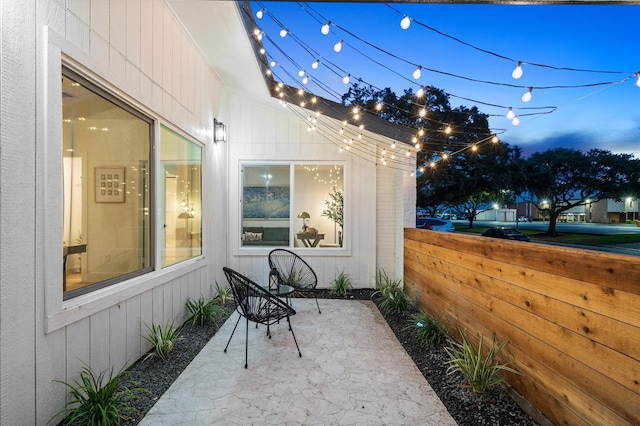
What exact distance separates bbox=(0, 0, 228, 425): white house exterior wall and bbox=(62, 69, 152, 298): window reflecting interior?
0.84ft

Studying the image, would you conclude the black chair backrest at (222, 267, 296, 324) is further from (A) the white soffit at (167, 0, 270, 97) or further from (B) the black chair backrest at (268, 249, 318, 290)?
(A) the white soffit at (167, 0, 270, 97)

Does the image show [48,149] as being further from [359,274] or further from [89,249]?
[359,274]

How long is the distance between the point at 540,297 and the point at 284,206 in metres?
4.00

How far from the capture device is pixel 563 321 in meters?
1.69

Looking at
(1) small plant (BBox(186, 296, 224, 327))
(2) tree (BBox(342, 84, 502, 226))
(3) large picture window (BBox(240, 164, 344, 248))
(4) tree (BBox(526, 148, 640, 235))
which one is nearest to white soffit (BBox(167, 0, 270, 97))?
(3) large picture window (BBox(240, 164, 344, 248))

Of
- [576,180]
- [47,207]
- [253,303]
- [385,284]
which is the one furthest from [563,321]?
[576,180]

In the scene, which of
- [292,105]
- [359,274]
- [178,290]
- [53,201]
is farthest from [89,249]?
[359,274]

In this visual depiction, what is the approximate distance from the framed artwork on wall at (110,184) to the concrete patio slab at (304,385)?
1.70m

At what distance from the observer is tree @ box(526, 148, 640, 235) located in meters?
10.1

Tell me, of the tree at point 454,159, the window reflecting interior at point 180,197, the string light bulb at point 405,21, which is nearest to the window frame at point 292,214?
the window reflecting interior at point 180,197

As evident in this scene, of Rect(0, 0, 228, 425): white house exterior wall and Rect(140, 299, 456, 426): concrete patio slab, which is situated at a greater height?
Rect(0, 0, 228, 425): white house exterior wall

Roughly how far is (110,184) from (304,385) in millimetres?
2590

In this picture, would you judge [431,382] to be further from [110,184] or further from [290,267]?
[110,184]

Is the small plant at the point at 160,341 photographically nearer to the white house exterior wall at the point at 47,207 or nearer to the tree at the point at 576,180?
the white house exterior wall at the point at 47,207
